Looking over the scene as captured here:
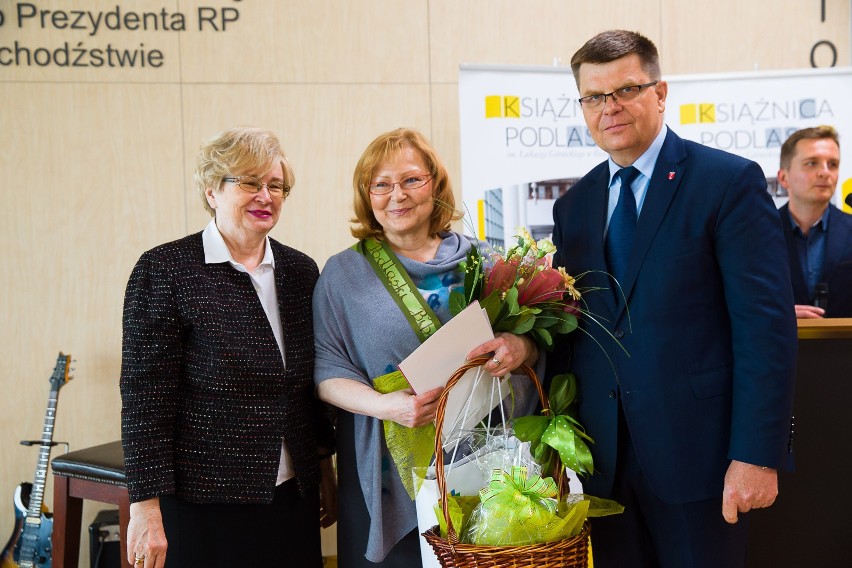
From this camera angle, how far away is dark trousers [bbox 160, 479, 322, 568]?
2.25 meters

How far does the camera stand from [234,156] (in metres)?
2.32

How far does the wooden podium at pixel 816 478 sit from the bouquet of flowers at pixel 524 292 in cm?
118

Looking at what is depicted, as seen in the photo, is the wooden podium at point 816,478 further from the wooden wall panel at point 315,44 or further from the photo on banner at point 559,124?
the wooden wall panel at point 315,44

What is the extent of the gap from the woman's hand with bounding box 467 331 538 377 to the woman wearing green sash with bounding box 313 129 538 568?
97mm

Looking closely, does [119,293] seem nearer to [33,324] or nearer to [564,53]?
[33,324]

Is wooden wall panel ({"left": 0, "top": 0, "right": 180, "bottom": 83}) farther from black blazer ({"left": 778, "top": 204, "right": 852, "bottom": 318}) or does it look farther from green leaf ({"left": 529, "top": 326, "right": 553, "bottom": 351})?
black blazer ({"left": 778, "top": 204, "right": 852, "bottom": 318})

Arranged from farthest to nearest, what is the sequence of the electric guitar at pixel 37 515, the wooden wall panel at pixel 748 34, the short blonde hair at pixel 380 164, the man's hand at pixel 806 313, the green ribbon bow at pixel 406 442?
→ 1. the wooden wall panel at pixel 748 34
2. the electric guitar at pixel 37 515
3. the man's hand at pixel 806 313
4. the short blonde hair at pixel 380 164
5. the green ribbon bow at pixel 406 442

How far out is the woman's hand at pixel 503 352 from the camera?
2003mm

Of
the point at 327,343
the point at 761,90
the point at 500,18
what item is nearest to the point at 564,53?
the point at 500,18

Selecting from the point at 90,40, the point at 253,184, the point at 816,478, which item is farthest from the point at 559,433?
the point at 90,40

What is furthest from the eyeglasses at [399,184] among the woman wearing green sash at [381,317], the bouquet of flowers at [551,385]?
the bouquet of flowers at [551,385]

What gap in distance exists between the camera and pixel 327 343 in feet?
7.65

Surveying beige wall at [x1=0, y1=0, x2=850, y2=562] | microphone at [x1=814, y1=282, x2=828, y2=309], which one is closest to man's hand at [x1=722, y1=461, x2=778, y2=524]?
microphone at [x1=814, y1=282, x2=828, y2=309]

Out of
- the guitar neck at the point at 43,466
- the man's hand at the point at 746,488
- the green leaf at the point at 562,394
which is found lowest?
the guitar neck at the point at 43,466
